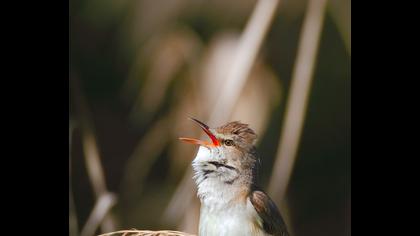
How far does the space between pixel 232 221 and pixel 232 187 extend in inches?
6.6

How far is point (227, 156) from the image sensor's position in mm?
3641

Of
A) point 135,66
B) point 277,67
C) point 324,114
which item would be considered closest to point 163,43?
point 135,66

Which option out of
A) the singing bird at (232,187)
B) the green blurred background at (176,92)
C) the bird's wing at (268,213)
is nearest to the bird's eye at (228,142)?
the singing bird at (232,187)

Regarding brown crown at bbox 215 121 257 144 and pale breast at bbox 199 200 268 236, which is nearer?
pale breast at bbox 199 200 268 236

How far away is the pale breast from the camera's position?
3482 mm

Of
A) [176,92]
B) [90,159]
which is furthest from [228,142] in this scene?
[176,92]

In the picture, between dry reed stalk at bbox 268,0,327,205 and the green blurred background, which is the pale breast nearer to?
dry reed stalk at bbox 268,0,327,205

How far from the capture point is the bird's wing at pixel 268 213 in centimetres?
359

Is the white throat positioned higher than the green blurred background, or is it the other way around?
the green blurred background

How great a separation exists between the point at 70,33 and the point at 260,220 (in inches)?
47.4

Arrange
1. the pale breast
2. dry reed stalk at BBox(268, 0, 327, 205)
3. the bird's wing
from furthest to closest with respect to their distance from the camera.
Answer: dry reed stalk at BBox(268, 0, 327, 205), the bird's wing, the pale breast

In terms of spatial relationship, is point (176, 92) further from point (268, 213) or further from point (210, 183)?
point (268, 213)

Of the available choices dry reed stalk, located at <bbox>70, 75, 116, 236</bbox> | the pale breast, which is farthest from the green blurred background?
the pale breast

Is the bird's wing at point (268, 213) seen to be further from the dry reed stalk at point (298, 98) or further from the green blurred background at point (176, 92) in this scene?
the green blurred background at point (176, 92)
